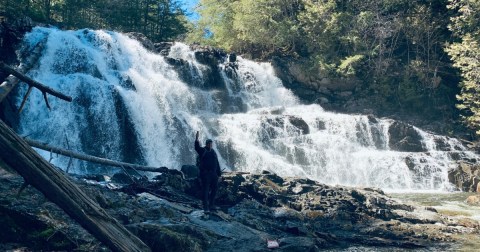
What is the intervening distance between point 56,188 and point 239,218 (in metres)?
6.58

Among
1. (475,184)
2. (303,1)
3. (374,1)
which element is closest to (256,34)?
(303,1)

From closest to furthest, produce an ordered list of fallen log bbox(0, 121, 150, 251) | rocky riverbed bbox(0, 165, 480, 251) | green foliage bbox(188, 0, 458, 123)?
fallen log bbox(0, 121, 150, 251) < rocky riverbed bbox(0, 165, 480, 251) < green foliage bbox(188, 0, 458, 123)

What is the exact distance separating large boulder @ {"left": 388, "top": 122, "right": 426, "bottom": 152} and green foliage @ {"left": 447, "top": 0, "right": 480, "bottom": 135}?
4.31 m

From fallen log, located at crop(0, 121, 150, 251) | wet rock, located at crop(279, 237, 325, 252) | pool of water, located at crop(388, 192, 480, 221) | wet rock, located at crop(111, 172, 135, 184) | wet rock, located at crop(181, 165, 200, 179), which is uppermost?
fallen log, located at crop(0, 121, 150, 251)

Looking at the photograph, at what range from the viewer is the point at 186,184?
11.4 m

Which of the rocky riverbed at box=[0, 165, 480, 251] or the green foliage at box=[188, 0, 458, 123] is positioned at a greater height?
the green foliage at box=[188, 0, 458, 123]

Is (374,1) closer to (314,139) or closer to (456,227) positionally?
(314,139)

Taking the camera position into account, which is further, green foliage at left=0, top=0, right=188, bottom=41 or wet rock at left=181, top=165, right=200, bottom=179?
green foliage at left=0, top=0, right=188, bottom=41

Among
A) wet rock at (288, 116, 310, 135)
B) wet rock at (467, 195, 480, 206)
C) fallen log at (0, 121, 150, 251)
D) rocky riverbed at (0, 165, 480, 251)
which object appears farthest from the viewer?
wet rock at (288, 116, 310, 135)

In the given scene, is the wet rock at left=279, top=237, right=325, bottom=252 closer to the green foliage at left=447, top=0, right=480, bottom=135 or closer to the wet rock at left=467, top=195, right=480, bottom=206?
the wet rock at left=467, top=195, right=480, bottom=206

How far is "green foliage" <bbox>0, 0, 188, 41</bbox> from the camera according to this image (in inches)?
1527

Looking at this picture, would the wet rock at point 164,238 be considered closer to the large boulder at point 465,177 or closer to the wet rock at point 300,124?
the large boulder at point 465,177

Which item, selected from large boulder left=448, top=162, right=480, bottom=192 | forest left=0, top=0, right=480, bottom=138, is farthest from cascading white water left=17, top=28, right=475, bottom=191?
forest left=0, top=0, right=480, bottom=138

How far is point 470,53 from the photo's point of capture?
27.3m
